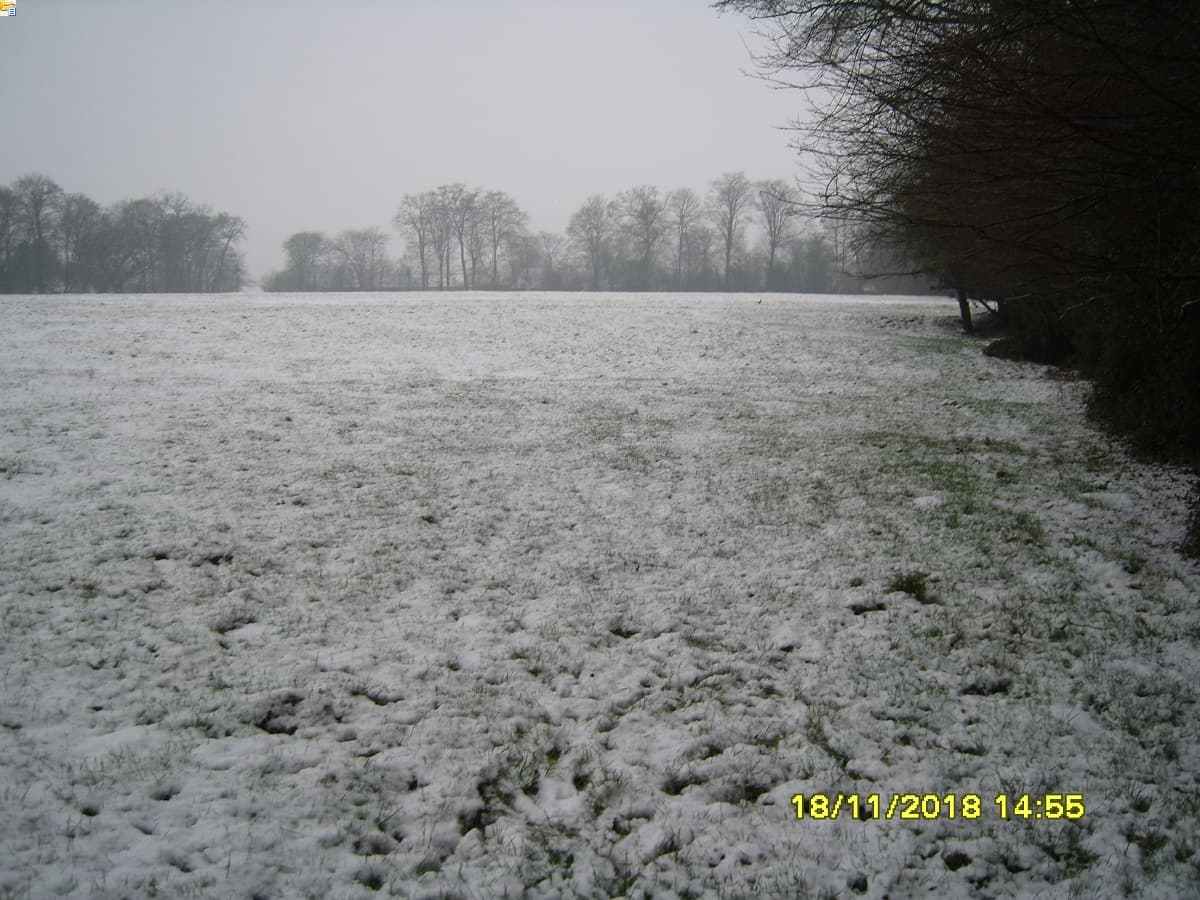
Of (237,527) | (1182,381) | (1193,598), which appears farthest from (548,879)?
(1182,381)

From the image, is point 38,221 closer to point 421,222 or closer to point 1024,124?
point 421,222

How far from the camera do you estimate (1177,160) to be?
448 centimetres

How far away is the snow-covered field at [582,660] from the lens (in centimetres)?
323

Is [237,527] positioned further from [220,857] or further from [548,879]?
[548,879]

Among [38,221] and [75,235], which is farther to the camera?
[75,235]

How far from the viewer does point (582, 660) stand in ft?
16.1

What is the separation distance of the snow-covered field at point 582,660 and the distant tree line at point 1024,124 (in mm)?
2706

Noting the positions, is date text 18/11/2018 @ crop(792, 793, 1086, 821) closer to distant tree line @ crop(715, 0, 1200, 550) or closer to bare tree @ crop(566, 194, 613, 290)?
distant tree line @ crop(715, 0, 1200, 550)

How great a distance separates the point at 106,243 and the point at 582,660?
75.9 metres

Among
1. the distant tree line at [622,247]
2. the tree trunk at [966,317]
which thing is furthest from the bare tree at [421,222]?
the tree trunk at [966,317]

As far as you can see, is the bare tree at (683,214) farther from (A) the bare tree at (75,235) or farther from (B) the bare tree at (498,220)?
(A) the bare tree at (75,235)

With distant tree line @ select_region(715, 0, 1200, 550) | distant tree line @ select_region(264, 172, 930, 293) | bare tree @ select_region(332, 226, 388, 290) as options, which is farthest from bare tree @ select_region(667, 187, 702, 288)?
distant tree line @ select_region(715, 0, 1200, 550)

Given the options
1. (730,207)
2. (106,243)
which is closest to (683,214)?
(730,207)

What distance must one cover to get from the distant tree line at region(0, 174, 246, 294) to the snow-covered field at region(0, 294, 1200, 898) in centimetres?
6345
